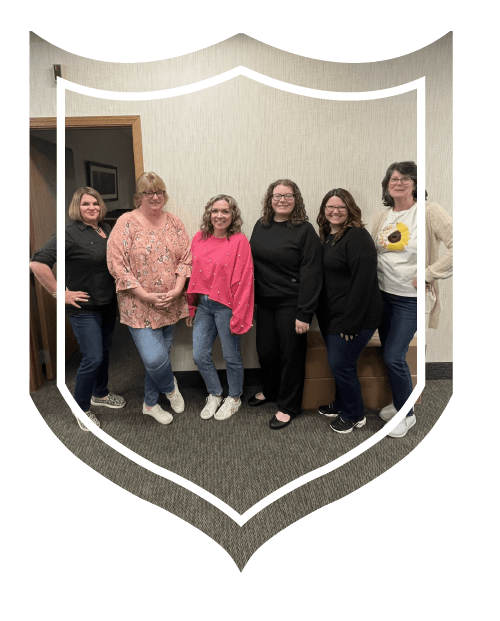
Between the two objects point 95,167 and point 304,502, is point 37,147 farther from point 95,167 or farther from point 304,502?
point 304,502

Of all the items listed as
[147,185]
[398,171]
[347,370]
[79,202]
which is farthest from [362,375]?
[79,202]

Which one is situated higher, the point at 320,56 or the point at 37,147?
the point at 320,56

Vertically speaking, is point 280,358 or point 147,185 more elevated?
point 147,185

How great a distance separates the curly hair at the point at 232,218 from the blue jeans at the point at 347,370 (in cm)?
46

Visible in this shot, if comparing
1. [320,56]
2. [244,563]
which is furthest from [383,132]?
[244,563]

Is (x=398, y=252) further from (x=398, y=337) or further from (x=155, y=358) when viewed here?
(x=155, y=358)

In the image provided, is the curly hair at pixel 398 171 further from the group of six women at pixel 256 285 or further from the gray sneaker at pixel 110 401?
the gray sneaker at pixel 110 401

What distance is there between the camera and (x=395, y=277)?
1000 mm

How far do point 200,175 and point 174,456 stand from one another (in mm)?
835

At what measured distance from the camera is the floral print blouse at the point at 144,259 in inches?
38.7

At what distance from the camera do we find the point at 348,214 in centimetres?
97

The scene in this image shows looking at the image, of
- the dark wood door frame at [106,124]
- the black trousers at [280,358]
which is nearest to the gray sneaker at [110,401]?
the dark wood door frame at [106,124]

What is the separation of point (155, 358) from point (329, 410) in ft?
1.95

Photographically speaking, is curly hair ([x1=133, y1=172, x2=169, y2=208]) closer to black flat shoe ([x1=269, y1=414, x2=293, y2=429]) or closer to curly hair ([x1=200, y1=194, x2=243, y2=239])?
curly hair ([x1=200, y1=194, x2=243, y2=239])
